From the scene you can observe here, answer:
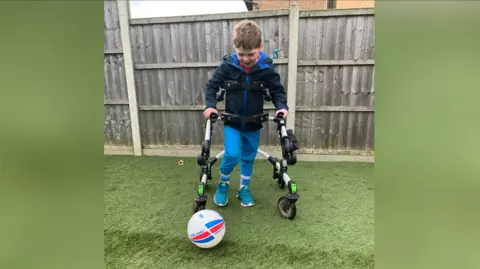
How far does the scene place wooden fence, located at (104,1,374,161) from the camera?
12.8 ft

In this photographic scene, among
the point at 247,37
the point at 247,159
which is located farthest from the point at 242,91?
the point at 247,159

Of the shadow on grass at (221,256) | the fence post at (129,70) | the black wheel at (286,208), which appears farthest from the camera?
the fence post at (129,70)

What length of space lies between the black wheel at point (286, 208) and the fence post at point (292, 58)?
165cm

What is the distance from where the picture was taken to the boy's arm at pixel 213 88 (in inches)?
106

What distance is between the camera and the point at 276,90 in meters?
2.76

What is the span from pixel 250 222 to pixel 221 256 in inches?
21.6

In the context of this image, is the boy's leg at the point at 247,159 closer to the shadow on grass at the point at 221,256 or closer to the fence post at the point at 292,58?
the shadow on grass at the point at 221,256

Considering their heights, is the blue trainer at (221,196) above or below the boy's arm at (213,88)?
below

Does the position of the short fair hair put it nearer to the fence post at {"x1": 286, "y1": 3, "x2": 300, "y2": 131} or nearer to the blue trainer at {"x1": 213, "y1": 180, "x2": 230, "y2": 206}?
the blue trainer at {"x1": 213, "y1": 180, "x2": 230, "y2": 206}

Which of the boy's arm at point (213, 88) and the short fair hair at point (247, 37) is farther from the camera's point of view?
the boy's arm at point (213, 88)
